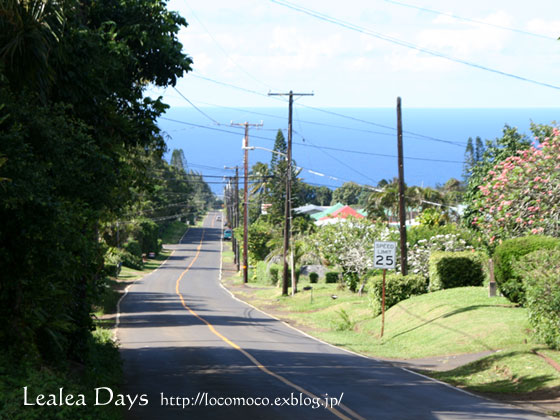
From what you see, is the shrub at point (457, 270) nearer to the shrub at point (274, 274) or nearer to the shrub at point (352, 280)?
the shrub at point (352, 280)

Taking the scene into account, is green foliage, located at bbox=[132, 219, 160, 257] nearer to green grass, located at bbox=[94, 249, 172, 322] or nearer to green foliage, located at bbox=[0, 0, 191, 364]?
green grass, located at bbox=[94, 249, 172, 322]

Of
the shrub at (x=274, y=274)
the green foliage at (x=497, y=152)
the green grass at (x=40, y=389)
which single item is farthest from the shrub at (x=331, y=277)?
the green grass at (x=40, y=389)

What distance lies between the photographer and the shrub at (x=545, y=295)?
17719 mm

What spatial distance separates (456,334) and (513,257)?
10.1 feet

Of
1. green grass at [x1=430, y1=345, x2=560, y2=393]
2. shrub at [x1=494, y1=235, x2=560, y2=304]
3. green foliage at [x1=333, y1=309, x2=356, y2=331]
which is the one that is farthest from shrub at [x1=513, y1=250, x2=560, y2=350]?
green foliage at [x1=333, y1=309, x2=356, y2=331]

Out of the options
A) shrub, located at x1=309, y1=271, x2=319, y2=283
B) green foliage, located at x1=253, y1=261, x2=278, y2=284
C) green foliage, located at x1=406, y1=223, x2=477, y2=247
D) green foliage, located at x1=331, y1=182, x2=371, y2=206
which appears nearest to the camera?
green foliage, located at x1=406, y1=223, x2=477, y2=247

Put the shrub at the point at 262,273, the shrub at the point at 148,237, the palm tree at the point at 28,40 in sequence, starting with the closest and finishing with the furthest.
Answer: the palm tree at the point at 28,40 → the shrub at the point at 262,273 → the shrub at the point at 148,237

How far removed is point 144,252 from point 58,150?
292 ft

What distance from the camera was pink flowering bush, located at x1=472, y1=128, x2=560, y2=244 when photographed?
2627 centimetres

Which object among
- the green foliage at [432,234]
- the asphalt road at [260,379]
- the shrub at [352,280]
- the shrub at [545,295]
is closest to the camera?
the asphalt road at [260,379]

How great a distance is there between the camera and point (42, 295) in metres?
10.6

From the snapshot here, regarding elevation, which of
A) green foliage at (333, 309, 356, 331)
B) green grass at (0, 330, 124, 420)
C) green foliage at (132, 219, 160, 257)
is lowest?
green foliage at (333, 309, 356, 331)

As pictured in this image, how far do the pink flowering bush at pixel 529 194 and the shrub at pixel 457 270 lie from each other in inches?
110

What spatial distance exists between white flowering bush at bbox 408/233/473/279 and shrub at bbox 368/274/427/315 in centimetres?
629
